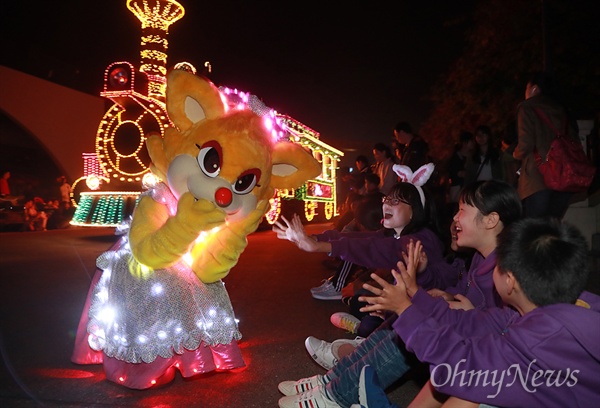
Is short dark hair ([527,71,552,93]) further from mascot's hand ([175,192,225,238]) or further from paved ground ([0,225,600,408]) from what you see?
mascot's hand ([175,192,225,238])

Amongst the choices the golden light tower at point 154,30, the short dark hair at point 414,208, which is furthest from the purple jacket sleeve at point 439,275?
the golden light tower at point 154,30

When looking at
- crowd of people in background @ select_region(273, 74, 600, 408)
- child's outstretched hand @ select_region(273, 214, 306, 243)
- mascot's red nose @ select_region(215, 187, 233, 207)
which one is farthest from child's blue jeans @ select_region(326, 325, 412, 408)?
mascot's red nose @ select_region(215, 187, 233, 207)

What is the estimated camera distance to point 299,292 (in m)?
5.73

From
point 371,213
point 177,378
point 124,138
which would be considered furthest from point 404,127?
point 124,138

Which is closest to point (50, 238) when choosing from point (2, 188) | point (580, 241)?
point (2, 188)

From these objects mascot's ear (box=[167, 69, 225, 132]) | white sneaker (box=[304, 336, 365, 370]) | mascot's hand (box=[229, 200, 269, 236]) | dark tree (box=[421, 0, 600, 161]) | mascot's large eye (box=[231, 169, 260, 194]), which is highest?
dark tree (box=[421, 0, 600, 161])

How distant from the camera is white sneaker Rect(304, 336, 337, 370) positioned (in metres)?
3.05

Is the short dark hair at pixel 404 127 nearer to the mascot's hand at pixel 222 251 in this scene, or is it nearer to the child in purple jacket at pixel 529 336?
the mascot's hand at pixel 222 251

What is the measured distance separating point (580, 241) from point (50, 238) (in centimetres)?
1156

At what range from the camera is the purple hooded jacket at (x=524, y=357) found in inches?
63.6

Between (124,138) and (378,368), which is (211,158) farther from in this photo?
(124,138)

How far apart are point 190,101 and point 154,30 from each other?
1079 centimetres

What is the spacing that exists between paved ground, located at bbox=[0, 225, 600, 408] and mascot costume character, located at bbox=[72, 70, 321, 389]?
Answer: 15 cm

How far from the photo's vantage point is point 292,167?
3.29m
